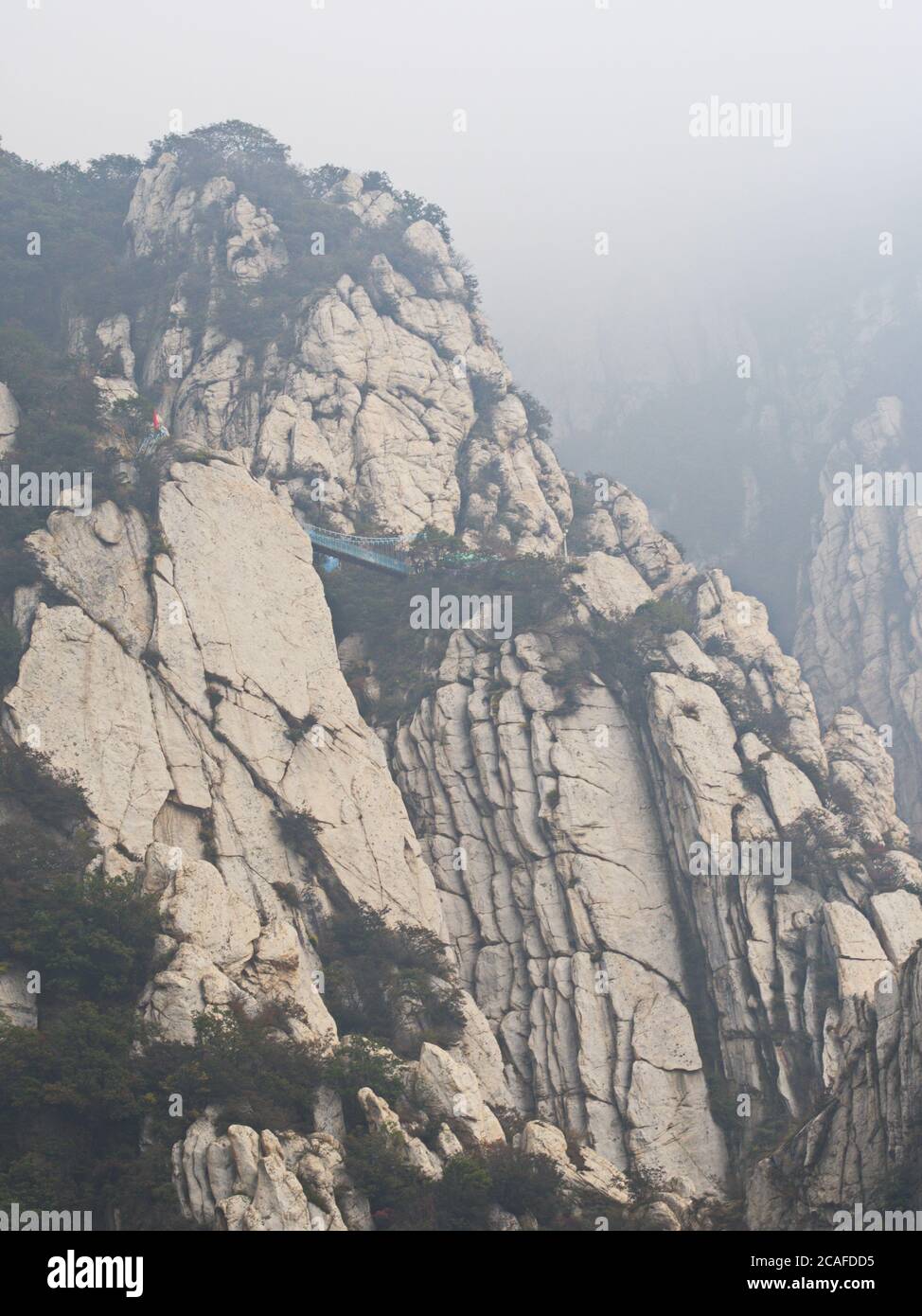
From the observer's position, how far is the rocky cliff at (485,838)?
37.9m

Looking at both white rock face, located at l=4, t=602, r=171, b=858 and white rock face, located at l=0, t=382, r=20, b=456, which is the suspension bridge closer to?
white rock face, located at l=0, t=382, r=20, b=456

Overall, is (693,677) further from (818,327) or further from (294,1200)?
(818,327)

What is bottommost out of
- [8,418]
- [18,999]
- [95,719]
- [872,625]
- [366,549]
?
[18,999]

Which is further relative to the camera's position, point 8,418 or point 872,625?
point 872,625

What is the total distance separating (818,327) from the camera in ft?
369

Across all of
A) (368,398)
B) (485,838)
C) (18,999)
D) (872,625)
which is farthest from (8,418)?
(872,625)

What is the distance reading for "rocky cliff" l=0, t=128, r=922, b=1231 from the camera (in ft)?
124

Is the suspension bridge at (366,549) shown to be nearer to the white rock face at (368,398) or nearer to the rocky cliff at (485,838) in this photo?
the rocky cliff at (485,838)

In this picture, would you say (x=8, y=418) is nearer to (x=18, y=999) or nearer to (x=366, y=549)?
(x=366, y=549)

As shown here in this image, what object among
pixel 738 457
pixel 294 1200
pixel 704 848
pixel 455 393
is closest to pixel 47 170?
pixel 455 393

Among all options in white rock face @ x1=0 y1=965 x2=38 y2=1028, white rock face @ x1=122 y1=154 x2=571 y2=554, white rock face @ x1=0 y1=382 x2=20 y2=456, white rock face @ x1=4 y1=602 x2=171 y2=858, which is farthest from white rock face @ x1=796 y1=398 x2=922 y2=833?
white rock face @ x1=0 y1=965 x2=38 y2=1028

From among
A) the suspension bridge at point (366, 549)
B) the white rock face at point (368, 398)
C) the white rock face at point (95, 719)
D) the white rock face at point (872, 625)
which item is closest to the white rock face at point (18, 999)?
the white rock face at point (95, 719)

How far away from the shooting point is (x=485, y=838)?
5584 cm

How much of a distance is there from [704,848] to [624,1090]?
9490mm
